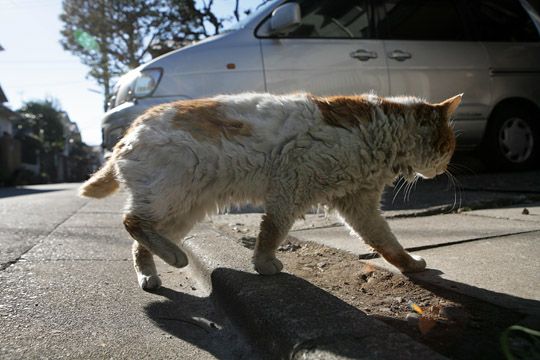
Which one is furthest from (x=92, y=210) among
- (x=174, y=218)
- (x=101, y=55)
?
(x=101, y=55)

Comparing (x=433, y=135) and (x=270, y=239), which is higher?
(x=433, y=135)

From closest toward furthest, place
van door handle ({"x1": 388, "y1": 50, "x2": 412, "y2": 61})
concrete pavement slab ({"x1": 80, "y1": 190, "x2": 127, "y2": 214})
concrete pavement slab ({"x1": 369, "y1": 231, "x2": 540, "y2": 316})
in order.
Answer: concrete pavement slab ({"x1": 369, "y1": 231, "x2": 540, "y2": 316})
van door handle ({"x1": 388, "y1": 50, "x2": 412, "y2": 61})
concrete pavement slab ({"x1": 80, "y1": 190, "x2": 127, "y2": 214})

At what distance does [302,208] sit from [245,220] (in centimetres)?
205

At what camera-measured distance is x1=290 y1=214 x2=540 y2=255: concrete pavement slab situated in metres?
3.13

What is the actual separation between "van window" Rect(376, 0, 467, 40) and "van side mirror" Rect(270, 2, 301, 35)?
4.16ft

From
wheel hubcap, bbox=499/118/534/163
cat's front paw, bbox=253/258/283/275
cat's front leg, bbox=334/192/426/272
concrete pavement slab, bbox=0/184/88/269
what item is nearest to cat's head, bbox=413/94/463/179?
cat's front leg, bbox=334/192/426/272

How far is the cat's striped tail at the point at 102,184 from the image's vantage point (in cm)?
280

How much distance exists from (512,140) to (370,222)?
14.1 feet

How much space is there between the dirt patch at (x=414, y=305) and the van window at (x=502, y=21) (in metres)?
4.39

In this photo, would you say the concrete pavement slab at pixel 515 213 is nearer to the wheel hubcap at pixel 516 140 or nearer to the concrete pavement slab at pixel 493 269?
the concrete pavement slab at pixel 493 269

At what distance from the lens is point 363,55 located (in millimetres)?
5219

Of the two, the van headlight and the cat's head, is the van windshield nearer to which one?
the van headlight

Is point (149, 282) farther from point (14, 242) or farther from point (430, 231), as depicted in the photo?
point (430, 231)

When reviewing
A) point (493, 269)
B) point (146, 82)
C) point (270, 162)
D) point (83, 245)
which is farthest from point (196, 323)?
point (146, 82)
